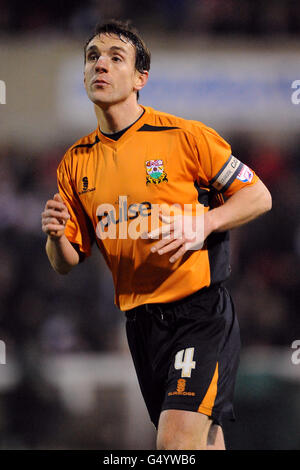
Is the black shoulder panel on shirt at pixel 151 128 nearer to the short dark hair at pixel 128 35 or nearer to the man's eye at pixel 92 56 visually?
the short dark hair at pixel 128 35

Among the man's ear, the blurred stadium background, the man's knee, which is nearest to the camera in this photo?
the man's knee

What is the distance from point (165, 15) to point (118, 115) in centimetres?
572

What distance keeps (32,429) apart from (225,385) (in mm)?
3340

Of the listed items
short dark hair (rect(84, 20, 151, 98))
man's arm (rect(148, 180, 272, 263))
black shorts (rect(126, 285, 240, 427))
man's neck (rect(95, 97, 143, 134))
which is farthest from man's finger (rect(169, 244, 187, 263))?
short dark hair (rect(84, 20, 151, 98))

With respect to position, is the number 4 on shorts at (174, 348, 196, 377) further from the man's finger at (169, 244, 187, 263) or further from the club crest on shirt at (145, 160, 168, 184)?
the club crest on shirt at (145, 160, 168, 184)

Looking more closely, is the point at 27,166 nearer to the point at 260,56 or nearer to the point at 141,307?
the point at 260,56

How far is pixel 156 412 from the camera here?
3.70 m

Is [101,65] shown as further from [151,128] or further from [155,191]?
[155,191]

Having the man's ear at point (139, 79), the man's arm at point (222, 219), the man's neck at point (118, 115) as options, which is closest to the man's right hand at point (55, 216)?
the man's arm at point (222, 219)

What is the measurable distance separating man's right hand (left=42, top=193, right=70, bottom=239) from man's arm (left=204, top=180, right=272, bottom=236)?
739 millimetres

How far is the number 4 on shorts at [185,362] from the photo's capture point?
3.38 metres

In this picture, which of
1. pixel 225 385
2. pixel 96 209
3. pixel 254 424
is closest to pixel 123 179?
pixel 96 209

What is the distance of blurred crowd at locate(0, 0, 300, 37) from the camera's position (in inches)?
343

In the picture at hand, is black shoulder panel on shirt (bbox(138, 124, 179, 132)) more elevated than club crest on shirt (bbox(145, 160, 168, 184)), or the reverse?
black shoulder panel on shirt (bbox(138, 124, 179, 132))
